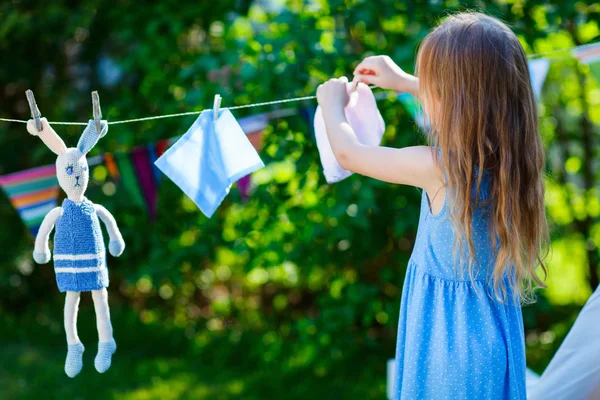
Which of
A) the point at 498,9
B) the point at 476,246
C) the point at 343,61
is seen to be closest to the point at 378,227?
the point at 343,61

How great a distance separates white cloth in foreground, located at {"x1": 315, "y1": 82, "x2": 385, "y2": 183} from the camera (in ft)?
5.60

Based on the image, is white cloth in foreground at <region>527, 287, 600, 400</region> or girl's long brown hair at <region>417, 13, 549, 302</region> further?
white cloth in foreground at <region>527, 287, 600, 400</region>

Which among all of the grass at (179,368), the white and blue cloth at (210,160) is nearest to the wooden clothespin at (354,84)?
the white and blue cloth at (210,160)

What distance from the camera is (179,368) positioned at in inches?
126

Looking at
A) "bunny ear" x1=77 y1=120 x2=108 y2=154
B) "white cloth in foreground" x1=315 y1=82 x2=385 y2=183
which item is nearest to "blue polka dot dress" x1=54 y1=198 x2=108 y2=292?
"bunny ear" x1=77 y1=120 x2=108 y2=154

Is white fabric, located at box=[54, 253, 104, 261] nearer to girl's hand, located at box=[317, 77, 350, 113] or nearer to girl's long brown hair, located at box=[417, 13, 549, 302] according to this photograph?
girl's hand, located at box=[317, 77, 350, 113]

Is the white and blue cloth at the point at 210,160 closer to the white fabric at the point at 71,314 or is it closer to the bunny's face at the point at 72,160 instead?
the bunny's face at the point at 72,160

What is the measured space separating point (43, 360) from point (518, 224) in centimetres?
251

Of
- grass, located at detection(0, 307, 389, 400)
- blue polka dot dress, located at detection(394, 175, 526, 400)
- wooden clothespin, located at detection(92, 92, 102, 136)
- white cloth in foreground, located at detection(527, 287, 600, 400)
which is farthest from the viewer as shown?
grass, located at detection(0, 307, 389, 400)

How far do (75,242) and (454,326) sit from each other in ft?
2.60

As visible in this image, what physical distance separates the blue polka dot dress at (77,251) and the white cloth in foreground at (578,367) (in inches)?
46.9

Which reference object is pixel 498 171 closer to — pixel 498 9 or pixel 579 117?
pixel 498 9

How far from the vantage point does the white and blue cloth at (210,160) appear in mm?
1511

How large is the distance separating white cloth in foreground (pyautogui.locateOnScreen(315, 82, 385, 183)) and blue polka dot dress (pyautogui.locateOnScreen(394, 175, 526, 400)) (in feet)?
0.94
